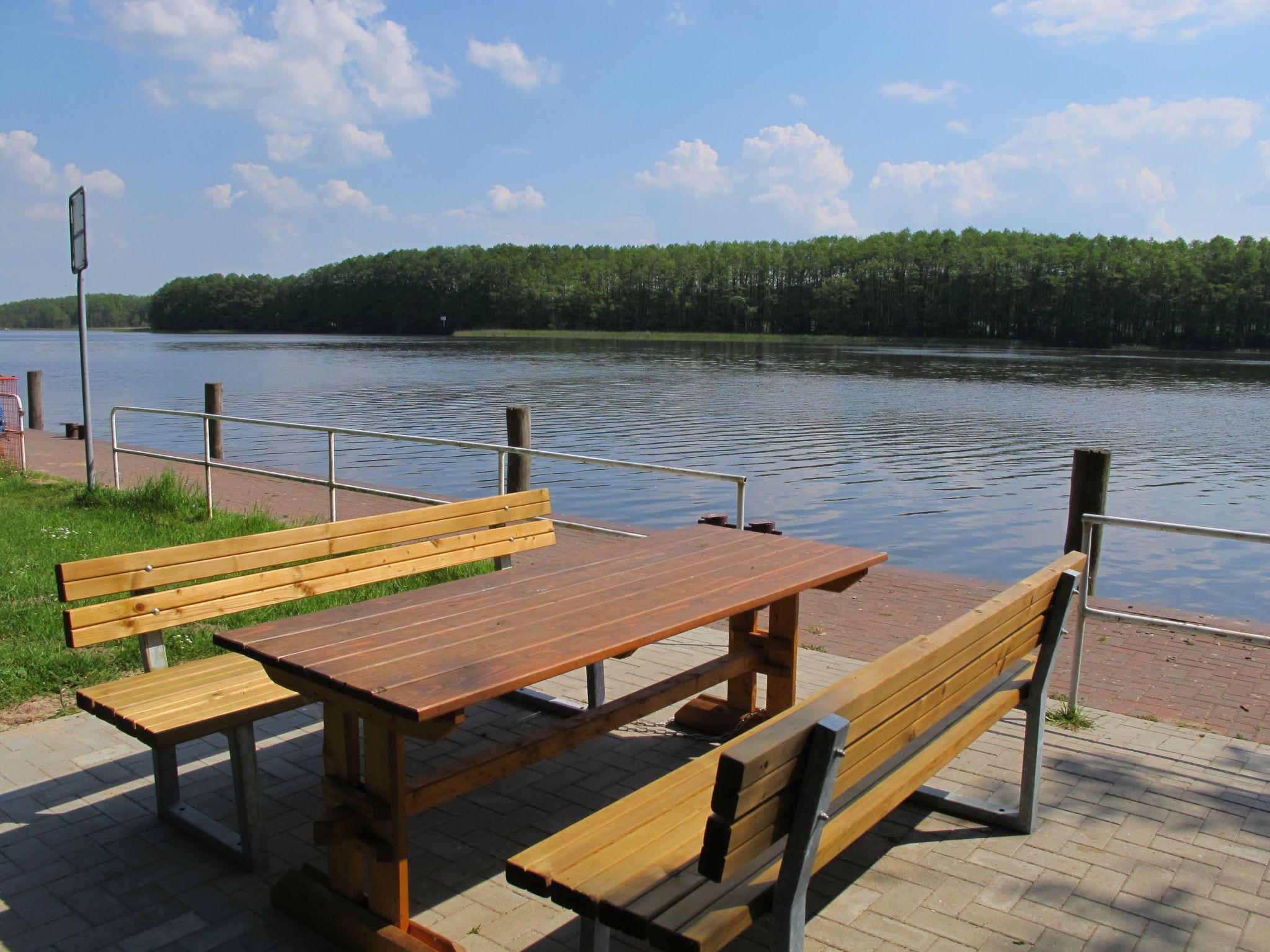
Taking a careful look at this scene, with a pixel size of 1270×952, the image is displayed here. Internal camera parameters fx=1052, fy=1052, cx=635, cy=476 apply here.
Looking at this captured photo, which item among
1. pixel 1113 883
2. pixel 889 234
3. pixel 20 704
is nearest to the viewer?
pixel 1113 883

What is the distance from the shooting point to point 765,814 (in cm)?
213

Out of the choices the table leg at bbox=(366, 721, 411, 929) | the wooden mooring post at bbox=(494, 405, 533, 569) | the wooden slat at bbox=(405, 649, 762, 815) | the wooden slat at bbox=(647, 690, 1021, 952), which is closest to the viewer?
the wooden slat at bbox=(647, 690, 1021, 952)

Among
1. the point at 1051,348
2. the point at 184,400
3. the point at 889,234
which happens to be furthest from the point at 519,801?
the point at 889,234

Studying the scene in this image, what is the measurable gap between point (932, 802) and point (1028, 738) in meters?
0.45

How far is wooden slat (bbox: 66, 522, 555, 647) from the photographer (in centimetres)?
358

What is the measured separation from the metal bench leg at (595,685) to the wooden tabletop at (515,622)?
0.63 m

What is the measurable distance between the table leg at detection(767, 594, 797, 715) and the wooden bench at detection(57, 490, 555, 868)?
161 cm

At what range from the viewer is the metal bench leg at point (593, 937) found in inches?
104

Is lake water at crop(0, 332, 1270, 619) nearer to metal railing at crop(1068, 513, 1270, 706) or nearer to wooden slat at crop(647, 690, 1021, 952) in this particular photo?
metal railing at crop(1068, 513, 1270, 706)

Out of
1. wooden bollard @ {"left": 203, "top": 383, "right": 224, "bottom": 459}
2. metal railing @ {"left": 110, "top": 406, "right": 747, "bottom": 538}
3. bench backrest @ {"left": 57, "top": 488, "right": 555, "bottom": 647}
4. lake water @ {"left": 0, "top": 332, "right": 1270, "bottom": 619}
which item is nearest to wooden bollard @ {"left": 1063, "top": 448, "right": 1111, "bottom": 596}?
lake water @ {"left": 0, "top": 332, "right": 1270, "bottom": 619}

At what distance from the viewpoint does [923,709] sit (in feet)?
8.95

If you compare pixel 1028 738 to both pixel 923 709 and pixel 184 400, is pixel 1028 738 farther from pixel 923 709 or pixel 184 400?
pixel 184 400

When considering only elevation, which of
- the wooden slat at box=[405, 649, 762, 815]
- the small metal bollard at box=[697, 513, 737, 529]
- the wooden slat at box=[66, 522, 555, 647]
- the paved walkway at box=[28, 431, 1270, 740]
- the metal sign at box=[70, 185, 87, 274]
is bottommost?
the paved walkway at box=[28, 431, 1270, 740]

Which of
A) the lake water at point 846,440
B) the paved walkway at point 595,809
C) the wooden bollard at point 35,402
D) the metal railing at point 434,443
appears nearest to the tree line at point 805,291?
the lake water at point 846,440
